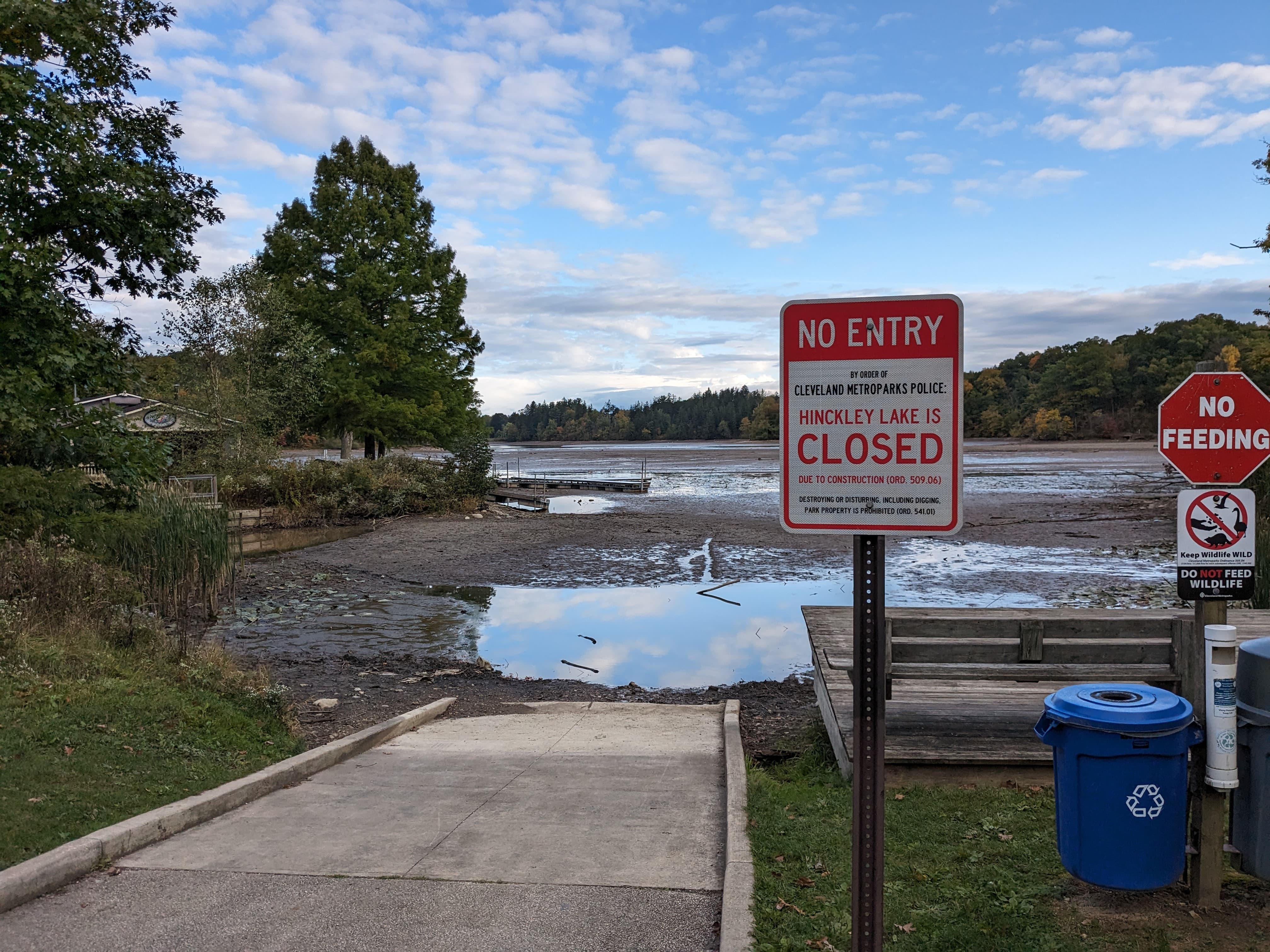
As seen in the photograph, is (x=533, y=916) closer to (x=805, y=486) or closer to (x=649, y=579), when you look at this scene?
(x=805, y=486)

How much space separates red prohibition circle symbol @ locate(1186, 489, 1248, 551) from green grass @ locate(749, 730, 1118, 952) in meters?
1.61

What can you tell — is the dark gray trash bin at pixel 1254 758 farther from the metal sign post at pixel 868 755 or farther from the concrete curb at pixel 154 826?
the concrete curb at pixel 154 826

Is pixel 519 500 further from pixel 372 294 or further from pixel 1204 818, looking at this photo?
pixel 1204 818

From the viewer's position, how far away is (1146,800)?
153 inches

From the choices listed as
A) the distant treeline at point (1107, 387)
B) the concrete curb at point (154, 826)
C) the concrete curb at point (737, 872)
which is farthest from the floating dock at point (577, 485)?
the distant treeline at point (1107, 387)

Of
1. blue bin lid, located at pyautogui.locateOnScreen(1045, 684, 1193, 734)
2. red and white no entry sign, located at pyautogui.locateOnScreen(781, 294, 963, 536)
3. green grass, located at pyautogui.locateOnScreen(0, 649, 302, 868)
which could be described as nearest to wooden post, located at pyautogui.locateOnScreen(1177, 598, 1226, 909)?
blue bin lid, located at pyautogui.locateOnScreen(1045, 684, 1193, 734)

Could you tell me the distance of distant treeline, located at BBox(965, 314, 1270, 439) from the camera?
105 m

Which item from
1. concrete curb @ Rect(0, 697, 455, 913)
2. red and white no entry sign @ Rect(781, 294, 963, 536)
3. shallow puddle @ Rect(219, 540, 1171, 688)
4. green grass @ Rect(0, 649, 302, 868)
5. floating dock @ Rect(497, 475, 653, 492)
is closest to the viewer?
red and white no entry sign @ Rect(781, 294, 963, 536)

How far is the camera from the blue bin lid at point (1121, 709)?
3.82 metres

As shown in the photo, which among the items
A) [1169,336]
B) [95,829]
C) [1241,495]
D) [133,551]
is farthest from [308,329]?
[1169,336]

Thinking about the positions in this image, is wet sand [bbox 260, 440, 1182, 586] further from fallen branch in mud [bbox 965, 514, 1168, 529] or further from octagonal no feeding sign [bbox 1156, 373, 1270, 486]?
octagonal no feeding sign [bbox 1156, 373, 1270, 486]

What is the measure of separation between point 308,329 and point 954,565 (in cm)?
2522

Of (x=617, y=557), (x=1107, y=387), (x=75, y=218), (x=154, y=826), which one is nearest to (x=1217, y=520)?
(x=154, y=826)

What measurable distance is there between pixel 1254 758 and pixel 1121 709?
21.5 inches
